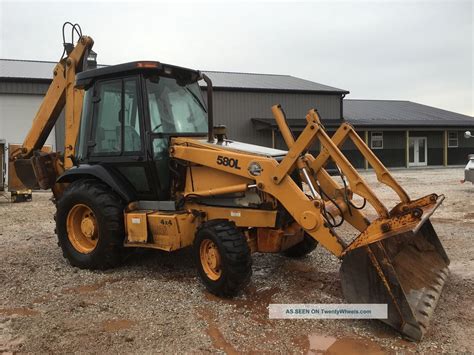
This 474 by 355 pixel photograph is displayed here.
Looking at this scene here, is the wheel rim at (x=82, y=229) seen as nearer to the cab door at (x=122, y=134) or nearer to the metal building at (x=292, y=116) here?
the cab door at (x=122, y=134)

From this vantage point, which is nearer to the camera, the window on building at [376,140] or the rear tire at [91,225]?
the rear tire at [91,225]

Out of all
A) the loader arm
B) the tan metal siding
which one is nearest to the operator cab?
the loader arm

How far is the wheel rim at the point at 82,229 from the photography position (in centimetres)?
586

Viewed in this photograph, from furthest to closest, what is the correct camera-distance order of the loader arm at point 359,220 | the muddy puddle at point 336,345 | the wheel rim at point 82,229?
the wheel rim at point 82,229, the loader arm at point 359,220, the muddy puddle at point 336,345

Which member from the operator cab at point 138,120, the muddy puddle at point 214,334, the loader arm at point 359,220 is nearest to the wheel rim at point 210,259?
the muddy puddle at point 214,334

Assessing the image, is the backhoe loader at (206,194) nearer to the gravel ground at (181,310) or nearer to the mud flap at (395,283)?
the mud flap at (395,283)

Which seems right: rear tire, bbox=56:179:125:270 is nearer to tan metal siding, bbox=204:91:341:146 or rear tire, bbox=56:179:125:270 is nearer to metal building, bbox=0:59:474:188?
metal building, bbox=0:59:474:188

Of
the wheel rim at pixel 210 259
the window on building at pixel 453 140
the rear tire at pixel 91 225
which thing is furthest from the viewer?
the window on building at pixel 453 140

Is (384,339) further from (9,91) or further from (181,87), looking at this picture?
(9,91)

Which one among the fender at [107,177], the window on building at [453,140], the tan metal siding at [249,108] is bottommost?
the fender at [107,177]

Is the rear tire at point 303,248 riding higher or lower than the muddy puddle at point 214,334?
higher

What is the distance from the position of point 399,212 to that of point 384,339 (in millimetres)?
1297

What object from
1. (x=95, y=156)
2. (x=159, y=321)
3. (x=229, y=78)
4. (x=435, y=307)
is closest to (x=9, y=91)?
(x=229, y=78)

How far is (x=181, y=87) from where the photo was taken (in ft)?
19.4
